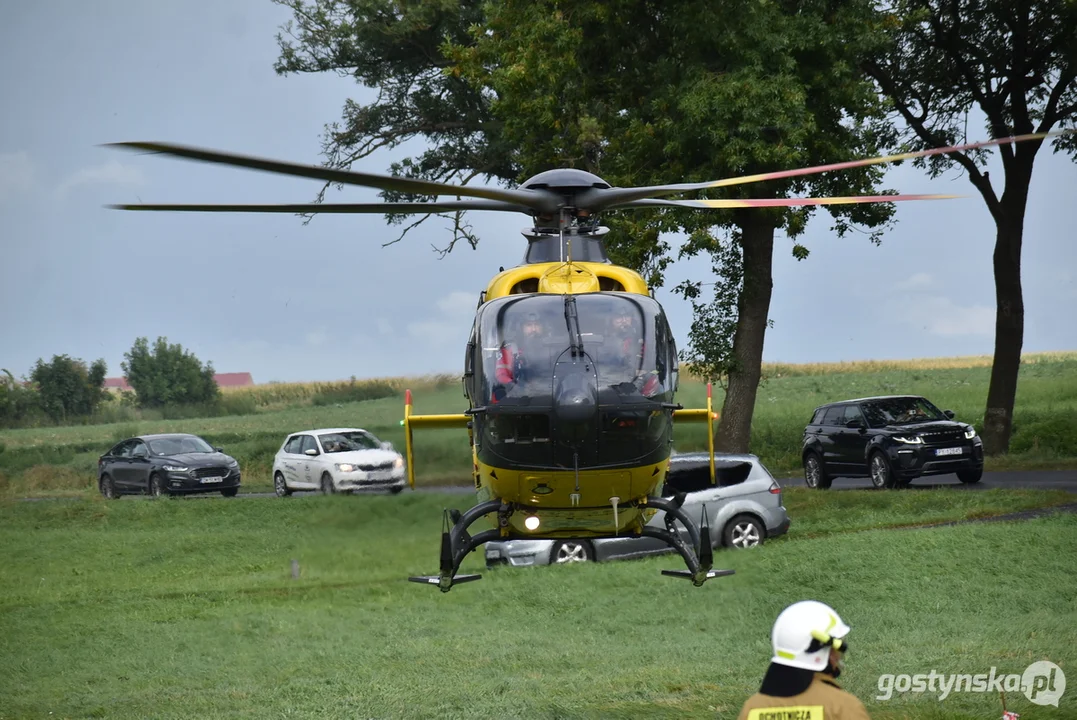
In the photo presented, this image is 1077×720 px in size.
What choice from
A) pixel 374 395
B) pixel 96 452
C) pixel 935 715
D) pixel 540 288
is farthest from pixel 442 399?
pixel 96 452

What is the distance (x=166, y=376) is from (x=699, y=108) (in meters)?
49.0

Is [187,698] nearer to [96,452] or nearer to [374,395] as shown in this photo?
→ [374,395]

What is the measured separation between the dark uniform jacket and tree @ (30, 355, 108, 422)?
197 ft

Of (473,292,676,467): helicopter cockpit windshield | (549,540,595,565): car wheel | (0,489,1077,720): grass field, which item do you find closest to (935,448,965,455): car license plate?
(0,489,1077,720): grass field

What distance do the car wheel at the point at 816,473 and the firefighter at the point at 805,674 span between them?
24.9m

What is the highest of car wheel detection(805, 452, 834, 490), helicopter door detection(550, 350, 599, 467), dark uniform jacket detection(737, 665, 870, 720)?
helicopter door detection(550, 350, 599, 467)

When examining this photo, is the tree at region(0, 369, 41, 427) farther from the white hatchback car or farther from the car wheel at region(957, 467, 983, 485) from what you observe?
the car wheel at region(957, 467, 983, 485)

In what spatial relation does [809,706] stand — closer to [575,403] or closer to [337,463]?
[575,403]

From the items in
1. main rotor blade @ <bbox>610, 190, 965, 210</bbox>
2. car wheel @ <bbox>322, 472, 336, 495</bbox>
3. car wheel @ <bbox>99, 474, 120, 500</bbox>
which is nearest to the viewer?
main rotor blade @ <bbox>610, 190, 965, 210</bbox>

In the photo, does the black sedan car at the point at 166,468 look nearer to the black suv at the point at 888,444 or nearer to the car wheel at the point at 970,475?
the black suv at the point at 888,444

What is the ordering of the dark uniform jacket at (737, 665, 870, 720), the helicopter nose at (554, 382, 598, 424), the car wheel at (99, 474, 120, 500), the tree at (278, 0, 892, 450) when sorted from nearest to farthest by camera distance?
the dark uniform jacket at (737, 665, 870, 720), the helicopter nose at (554, 382, 598, 424), the tree at (278, 0, 892, 450), the car wheel at (99, 474, 120, 500)

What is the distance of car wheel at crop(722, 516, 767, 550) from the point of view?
20734mm

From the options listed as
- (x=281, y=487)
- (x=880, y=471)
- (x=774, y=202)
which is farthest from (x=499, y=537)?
(x=281, y=487)

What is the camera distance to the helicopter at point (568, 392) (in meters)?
10.2
